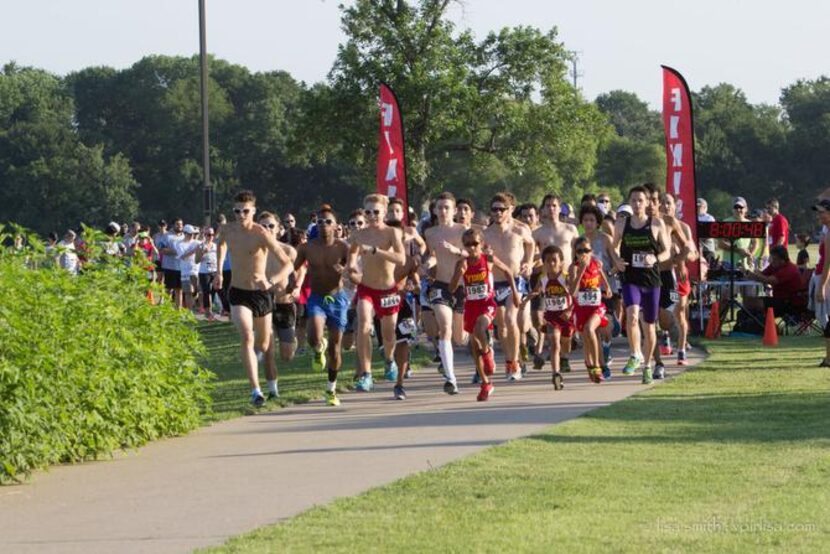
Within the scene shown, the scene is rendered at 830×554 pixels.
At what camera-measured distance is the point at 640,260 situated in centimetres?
1670

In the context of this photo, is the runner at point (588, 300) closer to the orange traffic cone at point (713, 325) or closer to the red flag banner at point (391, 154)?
the orange traffic cone at point (713, 325)

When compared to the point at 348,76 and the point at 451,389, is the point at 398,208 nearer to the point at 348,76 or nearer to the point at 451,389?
the point at 451,389

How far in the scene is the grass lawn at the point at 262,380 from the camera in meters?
15.3

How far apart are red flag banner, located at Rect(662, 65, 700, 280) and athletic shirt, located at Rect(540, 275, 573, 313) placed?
6.01 meters

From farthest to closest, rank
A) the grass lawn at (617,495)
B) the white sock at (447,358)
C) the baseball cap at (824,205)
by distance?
the baseball cap at (824,205)
the white sock at (447,358)
the grass lawn at (617,495)

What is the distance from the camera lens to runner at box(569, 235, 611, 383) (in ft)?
54.0

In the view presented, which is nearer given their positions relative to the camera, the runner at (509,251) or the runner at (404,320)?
the runner at (404,320)

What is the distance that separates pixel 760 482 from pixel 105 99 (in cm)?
10832

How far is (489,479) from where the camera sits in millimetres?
9898

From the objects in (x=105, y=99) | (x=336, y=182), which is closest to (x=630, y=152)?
(x=336, y=182)

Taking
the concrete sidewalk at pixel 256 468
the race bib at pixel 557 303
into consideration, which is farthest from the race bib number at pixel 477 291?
the race bib at pixel 557 303

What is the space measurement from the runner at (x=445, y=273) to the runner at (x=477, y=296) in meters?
0.23

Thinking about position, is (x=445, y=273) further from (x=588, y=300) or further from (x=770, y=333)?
(x=770, y=333)

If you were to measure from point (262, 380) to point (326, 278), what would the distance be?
6.17ft
